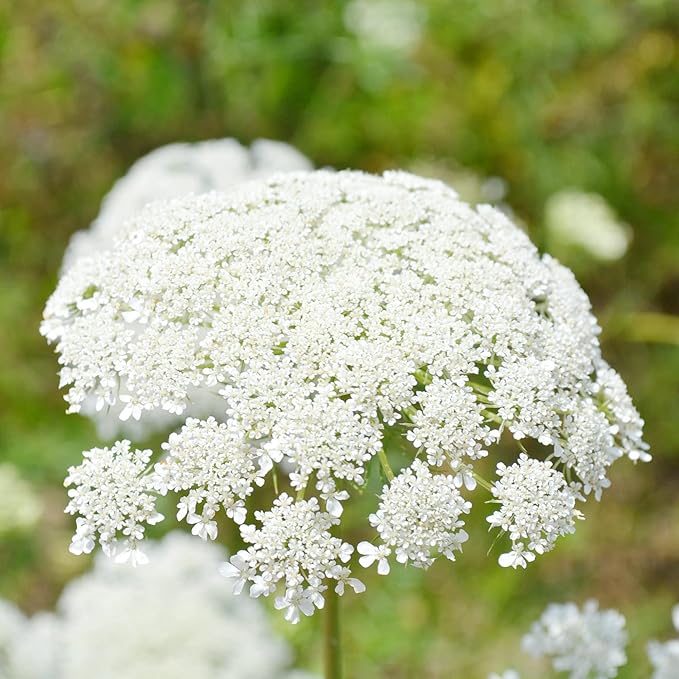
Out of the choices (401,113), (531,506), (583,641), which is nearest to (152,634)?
(583,641)

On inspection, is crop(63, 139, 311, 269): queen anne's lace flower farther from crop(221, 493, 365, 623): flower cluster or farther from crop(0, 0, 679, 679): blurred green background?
crop(221, 493, 365, 623): flower cluster

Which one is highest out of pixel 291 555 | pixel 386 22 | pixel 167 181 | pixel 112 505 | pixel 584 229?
pixel 386 22

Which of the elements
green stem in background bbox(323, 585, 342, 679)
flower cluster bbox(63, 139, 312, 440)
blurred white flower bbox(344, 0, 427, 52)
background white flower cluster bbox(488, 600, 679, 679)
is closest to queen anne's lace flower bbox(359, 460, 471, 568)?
green stem in background bbox(323, 585, 342, 679)

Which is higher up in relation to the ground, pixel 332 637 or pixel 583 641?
pixel 583 641

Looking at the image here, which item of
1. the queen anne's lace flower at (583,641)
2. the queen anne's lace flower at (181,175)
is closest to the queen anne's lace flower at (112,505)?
the queen anne's lace flower at (583,641)

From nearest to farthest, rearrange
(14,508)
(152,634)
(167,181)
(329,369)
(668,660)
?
1. (329,369)
2. (668,660)
3. (152,634)
4. (14,508)
5. (167,181)

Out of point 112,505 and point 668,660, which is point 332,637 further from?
point 668,660

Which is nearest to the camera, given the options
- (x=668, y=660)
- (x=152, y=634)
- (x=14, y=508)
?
(x=668, y=660)
